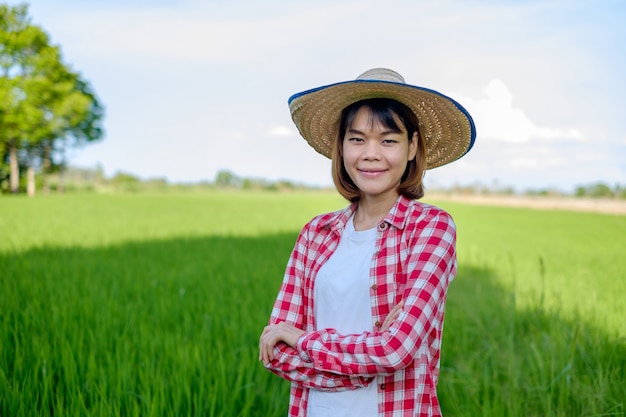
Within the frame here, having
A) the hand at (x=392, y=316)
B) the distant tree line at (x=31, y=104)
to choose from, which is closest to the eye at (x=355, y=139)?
the hand at (x=392, y=316)

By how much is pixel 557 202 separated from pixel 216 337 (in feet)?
109

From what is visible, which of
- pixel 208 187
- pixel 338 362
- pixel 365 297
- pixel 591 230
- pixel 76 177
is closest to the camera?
pixel 338 362

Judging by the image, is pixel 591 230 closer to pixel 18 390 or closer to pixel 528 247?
pixel 528 247

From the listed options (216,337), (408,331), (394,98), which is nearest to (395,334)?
(408,331)

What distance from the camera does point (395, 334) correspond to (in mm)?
1492

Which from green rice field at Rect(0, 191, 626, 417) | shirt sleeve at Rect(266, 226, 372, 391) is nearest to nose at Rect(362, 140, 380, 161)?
shirt sleeve at Rect(266, 226, 372, 391)

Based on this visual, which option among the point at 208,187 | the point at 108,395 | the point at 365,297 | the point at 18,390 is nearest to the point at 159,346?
the point at 108,395

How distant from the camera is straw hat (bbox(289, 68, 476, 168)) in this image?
1.75 m

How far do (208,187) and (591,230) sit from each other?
50395 mm

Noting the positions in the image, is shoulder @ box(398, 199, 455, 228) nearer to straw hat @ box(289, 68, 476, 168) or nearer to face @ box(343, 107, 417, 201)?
face @ box(343, 107, 417, 201)

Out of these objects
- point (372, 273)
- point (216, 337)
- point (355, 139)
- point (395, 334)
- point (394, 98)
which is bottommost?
point (216, 337)

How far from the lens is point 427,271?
1571mm

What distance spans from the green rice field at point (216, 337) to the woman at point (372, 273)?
1169 mm

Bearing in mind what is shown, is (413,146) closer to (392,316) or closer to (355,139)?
(355,139)
